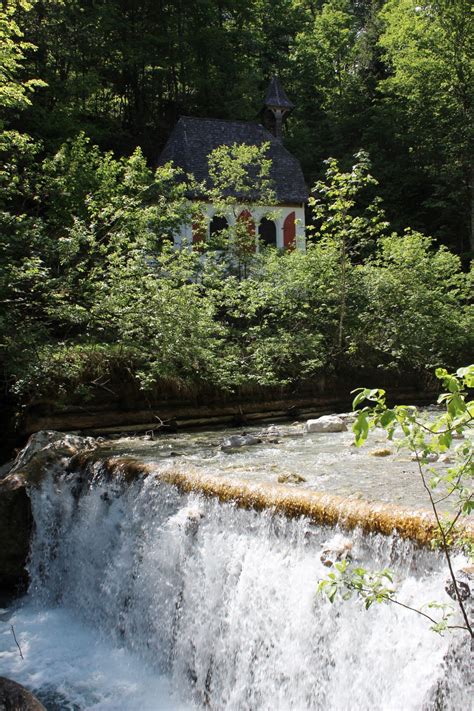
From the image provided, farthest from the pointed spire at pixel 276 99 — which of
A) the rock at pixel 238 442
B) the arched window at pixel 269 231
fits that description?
the rock at pixel 238 442

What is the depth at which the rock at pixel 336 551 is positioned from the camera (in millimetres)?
4570

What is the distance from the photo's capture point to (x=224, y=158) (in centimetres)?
1822

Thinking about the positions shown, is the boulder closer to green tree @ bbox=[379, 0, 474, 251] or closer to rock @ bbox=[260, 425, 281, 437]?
rock @ bbox=[260, 425, 281, 437]

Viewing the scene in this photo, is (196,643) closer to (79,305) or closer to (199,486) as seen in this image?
(199,486)

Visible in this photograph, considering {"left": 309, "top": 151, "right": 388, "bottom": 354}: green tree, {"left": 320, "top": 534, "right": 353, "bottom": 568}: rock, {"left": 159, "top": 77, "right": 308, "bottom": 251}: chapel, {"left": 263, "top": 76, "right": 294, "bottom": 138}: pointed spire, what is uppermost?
{"left": 263, "top": 76, "right": 294, "bottom": 138}: pointed spire

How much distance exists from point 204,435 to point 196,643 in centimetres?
591

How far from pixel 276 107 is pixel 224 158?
13778mm

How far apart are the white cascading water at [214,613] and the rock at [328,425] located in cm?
464

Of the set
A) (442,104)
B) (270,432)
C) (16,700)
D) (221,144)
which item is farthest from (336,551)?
(442,104)

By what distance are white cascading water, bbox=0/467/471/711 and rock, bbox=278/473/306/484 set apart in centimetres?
75

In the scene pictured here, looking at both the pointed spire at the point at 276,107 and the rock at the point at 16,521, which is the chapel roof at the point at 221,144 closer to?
the pointed spire at the point at 276,107

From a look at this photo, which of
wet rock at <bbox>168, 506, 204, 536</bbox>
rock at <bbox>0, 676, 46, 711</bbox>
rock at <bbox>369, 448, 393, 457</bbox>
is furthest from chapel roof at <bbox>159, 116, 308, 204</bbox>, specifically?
rock at <bbox>0, 676, 46, 711</bbox>

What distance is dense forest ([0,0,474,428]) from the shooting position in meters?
11.0

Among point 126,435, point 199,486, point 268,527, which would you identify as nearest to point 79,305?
point 126,435
